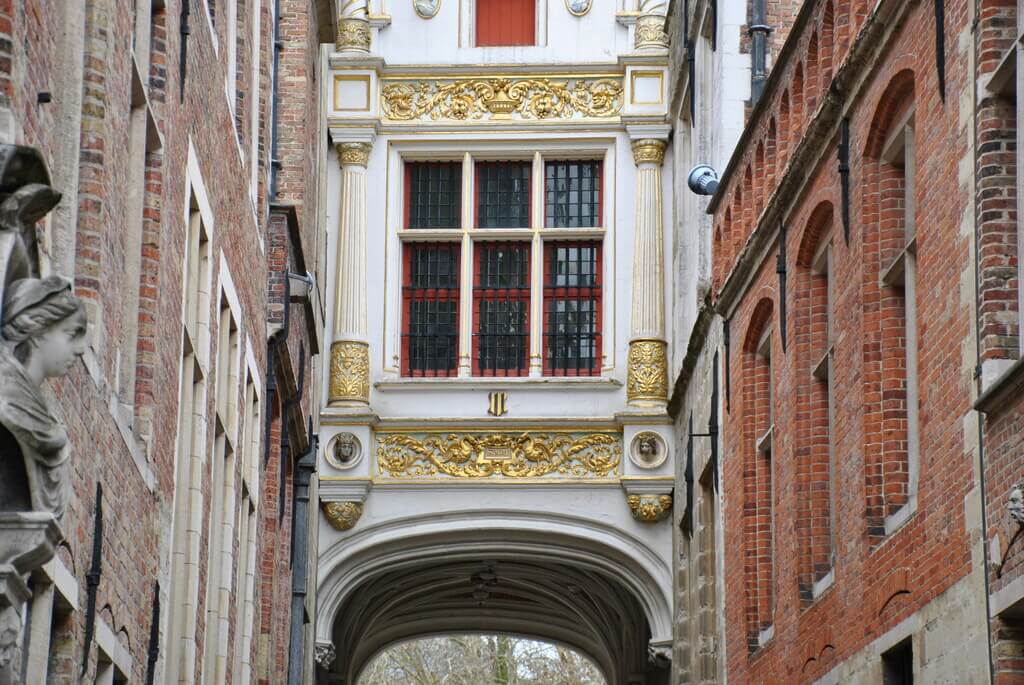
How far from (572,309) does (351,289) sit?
2.64m

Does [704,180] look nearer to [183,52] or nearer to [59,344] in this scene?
[183,52]

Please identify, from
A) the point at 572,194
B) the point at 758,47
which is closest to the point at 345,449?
the point at 572,194

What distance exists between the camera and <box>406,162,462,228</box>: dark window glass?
90.7 ft

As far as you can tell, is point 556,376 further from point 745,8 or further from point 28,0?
point 28,0

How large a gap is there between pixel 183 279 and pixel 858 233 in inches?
160

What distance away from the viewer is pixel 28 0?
8703 mm

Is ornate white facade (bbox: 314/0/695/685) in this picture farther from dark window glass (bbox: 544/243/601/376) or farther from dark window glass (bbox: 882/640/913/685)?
dark window glass (bbox: 882/640/913/685)

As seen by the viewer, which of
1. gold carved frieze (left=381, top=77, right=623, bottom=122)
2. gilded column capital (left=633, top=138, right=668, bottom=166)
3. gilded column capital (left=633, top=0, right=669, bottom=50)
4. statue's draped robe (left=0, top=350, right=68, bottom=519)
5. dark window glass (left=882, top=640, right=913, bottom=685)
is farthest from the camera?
gold carved frieze (left=381, top=77, right=623, bottom=122)

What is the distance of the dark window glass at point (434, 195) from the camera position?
90.7 ft

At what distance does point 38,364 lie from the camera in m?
6.71

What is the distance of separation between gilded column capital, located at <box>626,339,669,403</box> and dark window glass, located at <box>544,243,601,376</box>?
706mm

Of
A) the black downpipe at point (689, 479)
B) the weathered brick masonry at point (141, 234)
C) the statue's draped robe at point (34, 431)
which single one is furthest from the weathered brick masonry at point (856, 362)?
the statue's draped robe at point (34, 431)

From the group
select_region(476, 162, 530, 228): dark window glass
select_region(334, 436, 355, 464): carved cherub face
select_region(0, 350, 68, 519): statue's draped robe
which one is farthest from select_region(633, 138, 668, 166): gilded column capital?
select_region(0, 350, 68, 519): statue's draped robe

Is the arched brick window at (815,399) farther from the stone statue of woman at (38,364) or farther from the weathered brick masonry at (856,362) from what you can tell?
the stone statue of woman at (38,364)
